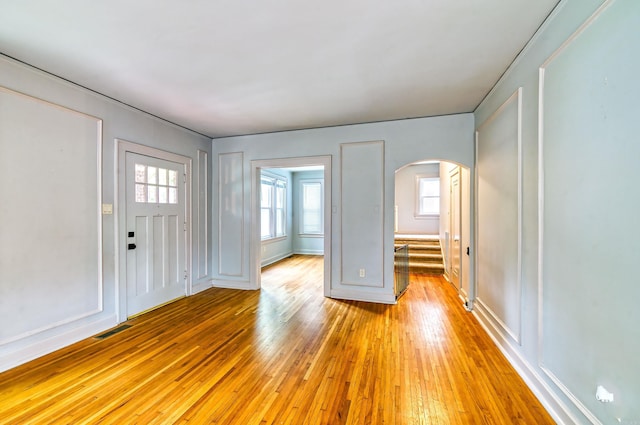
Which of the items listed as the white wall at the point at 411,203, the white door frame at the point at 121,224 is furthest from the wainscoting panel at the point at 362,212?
the white wall at the point at 411,203

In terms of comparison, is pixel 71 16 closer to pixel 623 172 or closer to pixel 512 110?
pixel 623 172

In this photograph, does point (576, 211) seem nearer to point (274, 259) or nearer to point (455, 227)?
point (455, 227)

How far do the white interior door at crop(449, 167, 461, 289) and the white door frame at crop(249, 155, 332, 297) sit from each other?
83.4 inches

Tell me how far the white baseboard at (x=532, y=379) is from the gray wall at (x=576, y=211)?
0.04ft

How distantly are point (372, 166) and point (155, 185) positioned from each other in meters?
3.14

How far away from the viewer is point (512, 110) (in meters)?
2.43

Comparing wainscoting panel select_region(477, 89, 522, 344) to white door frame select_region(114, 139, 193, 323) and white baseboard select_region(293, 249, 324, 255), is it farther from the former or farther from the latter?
white baseboard select_region(293, 249, 324, 255)

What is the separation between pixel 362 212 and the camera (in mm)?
4105

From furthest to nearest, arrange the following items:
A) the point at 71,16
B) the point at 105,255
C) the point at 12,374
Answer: the point at 105,255 < the point at 12,374 < the point at 71,16

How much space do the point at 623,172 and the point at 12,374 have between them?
4.38 meters

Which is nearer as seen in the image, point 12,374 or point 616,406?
point 616,406

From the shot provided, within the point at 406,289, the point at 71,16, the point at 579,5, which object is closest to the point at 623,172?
the point at 579,5

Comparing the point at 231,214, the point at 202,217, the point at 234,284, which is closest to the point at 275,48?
the point at 231,214

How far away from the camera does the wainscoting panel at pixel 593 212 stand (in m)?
1.20
